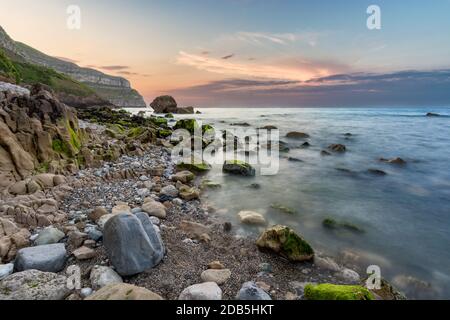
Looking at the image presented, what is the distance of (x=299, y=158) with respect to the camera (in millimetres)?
15961

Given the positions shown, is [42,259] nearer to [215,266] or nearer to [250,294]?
[215,266]

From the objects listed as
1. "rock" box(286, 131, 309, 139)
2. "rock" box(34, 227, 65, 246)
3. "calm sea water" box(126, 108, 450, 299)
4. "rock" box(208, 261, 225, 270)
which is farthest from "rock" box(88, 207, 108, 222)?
"rock" box(286, 131, 309, 139)

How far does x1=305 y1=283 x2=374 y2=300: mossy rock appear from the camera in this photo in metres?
3.49

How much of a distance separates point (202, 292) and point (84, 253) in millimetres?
2258

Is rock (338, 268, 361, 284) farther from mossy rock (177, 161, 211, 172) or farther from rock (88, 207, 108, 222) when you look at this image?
mossy rock (177, 161, 211, 172)

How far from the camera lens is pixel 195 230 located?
5867mm

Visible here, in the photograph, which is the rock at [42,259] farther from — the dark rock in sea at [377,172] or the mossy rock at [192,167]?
the dark rock in sea at [377,172]

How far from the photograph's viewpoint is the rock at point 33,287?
321 cm

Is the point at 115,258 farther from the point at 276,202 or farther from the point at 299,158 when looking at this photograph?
the point at 299,158

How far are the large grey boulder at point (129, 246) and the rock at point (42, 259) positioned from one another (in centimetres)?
77

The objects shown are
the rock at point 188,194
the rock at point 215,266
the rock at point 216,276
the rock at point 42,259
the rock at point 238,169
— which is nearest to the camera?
the rock at point 42,259

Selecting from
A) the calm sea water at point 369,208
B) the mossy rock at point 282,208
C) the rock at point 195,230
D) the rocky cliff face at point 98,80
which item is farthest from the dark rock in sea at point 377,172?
the rocky cliff face at point 98,80

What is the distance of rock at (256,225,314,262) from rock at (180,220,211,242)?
1.30 metres

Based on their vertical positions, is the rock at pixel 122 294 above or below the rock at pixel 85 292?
above
